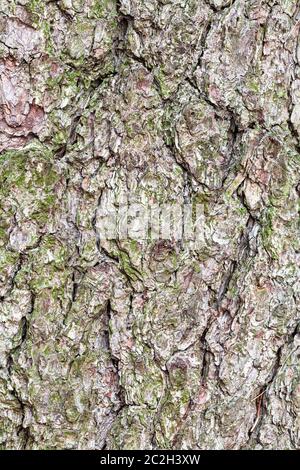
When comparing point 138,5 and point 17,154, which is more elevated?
point 138,5

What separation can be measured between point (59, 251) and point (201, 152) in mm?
412

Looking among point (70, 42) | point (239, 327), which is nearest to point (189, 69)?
point (70, 42)

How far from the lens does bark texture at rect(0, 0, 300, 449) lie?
1.33m

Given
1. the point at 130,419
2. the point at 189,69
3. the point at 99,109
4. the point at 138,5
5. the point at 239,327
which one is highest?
the point at 138,5

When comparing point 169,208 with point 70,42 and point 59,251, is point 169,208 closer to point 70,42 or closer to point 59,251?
point 59,251

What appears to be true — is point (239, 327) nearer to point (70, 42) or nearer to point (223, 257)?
point (223, 257)

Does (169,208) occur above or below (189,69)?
below

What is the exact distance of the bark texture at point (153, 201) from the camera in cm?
133

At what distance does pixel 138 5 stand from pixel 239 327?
80 centimetres

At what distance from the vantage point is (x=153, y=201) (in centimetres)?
136

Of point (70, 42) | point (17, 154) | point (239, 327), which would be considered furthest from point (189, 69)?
point (239, 327)

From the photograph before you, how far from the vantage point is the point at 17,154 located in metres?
1.34

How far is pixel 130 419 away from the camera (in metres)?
1.38

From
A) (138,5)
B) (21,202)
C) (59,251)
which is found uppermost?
(138,5)
